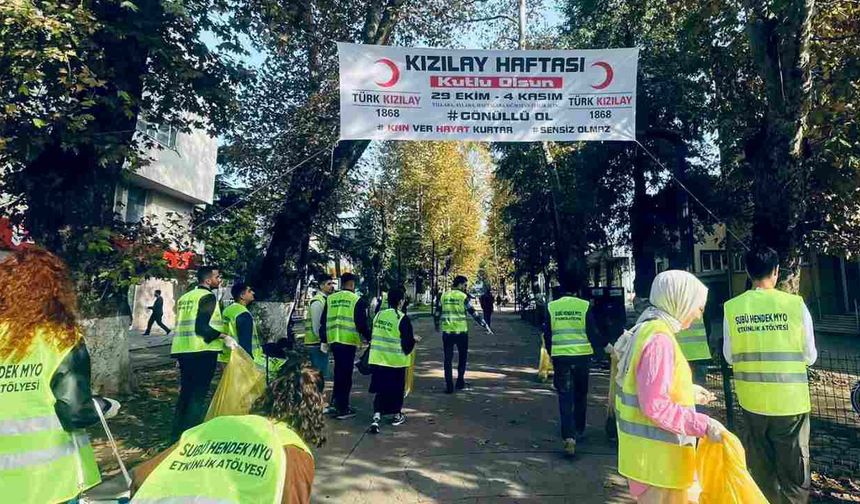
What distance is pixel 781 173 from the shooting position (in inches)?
227

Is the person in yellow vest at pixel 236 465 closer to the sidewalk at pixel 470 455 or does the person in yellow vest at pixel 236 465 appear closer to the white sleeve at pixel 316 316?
the sidewalk at pixel 470 455

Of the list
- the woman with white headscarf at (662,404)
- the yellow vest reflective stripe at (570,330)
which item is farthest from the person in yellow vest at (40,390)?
the yellow vest reflective stripe at (570,330)

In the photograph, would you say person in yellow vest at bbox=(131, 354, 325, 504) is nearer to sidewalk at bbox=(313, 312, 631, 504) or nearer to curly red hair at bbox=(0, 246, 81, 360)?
curly red hair at bbox=(0, 246, 81, 360)

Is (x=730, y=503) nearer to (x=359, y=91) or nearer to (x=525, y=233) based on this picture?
(x=359, y=91)

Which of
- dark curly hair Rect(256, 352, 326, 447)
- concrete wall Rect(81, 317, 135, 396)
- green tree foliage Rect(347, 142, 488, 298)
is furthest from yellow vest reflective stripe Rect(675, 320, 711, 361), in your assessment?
green tree foliage Rect(347, 142, 488, 298)

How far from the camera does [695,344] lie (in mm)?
6020

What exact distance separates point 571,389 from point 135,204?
65.1ft

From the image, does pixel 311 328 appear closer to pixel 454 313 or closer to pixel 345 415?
pixel 345 415

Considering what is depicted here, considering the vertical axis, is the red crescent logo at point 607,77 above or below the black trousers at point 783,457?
above

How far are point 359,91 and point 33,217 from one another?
15.0ft

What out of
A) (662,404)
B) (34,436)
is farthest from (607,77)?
(34,436)

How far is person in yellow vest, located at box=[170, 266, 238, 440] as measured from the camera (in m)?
5.53

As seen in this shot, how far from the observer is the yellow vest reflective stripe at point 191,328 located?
555cm

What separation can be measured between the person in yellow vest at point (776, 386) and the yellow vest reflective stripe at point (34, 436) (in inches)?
154
